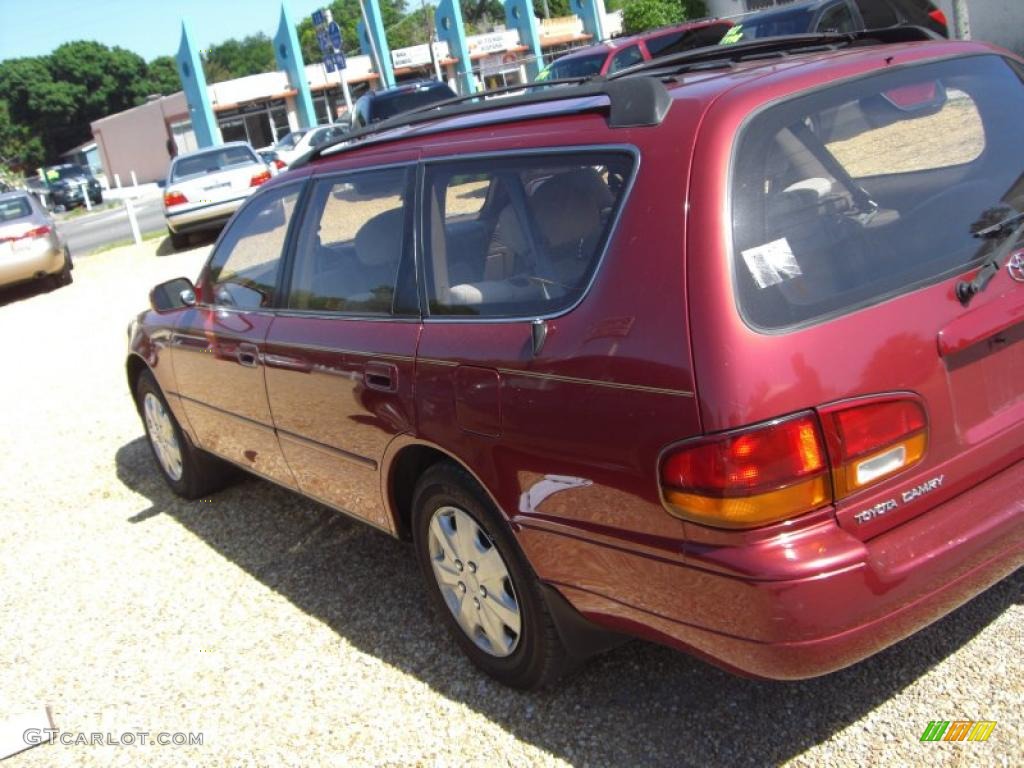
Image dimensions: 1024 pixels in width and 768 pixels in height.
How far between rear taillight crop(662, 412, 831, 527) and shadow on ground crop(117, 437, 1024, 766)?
0.87 meters

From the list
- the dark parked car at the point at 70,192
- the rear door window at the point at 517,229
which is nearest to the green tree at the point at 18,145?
the dark parked car at the point at 70,192

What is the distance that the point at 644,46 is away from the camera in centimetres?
1373

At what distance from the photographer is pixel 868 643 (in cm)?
246

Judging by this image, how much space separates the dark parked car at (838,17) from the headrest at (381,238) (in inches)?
339

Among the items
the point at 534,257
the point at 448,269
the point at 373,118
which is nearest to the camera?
the point at 534,257

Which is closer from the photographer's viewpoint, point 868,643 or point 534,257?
point 868,643

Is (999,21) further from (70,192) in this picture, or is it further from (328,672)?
(70,192)

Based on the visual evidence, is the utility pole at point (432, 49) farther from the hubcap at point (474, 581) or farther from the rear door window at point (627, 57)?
the hubcap at point (474, 581)

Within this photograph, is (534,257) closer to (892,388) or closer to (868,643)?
(892,388)

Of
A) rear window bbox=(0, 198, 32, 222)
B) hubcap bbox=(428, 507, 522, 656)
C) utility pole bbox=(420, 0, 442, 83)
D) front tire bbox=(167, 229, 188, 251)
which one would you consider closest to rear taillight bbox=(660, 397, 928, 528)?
hubcap bbox=(428, 507, 522, 656)

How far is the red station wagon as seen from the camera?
2.40m

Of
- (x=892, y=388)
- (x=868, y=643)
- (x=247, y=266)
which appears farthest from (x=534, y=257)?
(x=247, y=266)

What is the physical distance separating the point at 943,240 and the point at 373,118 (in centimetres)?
1594

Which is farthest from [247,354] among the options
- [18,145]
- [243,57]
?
[243,57]
